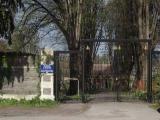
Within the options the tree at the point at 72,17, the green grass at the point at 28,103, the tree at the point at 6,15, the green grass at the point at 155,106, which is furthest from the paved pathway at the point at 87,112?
the tree at the point at 72,17

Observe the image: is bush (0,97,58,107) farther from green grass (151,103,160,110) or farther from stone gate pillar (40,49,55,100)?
green grass (151,103,160,110)

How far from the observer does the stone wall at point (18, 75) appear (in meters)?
26.8

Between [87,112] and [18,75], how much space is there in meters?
6.21

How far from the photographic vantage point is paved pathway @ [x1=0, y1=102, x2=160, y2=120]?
20.2 m

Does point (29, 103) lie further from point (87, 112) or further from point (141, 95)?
point (141, 95)

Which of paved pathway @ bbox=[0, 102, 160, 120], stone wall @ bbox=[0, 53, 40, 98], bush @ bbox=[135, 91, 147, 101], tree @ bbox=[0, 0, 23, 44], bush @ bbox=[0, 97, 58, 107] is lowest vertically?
paved pathway @ bbox=[0, 102, 160, 120]

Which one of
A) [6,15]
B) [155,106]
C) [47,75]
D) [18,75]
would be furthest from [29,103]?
[155,106]

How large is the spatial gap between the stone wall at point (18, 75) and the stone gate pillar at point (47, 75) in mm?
628

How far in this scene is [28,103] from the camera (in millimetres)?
25453

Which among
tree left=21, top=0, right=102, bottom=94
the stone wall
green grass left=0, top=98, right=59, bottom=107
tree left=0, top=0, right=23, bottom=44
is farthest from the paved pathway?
tree left=21, top=0, right=102, bottom=94

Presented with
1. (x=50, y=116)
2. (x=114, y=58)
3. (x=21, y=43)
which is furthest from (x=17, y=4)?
(x=21, y=43)

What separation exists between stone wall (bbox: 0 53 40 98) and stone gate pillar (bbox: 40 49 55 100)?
63cm

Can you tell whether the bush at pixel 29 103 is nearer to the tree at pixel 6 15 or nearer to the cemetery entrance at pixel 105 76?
the cemetery entrance at pixel 105 76

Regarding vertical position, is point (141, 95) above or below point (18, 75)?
below
